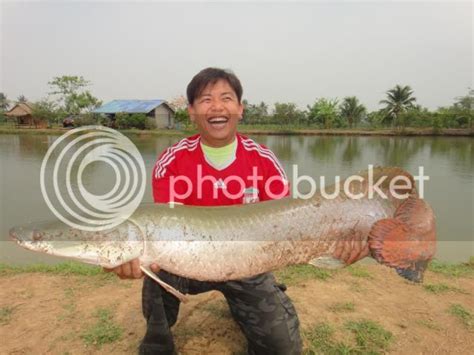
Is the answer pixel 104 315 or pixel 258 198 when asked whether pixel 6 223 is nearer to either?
pixel 104 315

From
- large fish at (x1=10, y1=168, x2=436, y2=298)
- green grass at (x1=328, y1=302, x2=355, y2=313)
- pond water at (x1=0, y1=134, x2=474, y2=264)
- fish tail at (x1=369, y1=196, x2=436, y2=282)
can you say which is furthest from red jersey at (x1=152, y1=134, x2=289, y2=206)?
pond water at (x1=0, y1=134, x2=474, y2=264)

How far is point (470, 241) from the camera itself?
6469mm

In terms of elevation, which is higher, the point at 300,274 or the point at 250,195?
the point at 250,195

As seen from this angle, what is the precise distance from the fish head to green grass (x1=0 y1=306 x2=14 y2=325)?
1.50 metres

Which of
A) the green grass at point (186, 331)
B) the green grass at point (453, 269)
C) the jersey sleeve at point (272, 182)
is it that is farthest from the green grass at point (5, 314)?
the green grass at point (453, 269)

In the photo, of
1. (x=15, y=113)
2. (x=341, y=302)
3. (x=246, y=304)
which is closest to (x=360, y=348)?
(x=341, y=302)

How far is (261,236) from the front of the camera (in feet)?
7.22

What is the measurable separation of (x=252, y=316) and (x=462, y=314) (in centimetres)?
192

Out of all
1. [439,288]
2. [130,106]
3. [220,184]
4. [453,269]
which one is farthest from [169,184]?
[130,106]

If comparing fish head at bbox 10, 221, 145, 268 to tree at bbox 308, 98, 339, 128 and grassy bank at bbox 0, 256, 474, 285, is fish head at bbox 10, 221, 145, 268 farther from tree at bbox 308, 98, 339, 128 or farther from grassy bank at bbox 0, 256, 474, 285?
tree at bbox 308, 98, 339, 128

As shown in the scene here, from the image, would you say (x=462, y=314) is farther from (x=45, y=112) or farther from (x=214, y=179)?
(x=45, y=112)

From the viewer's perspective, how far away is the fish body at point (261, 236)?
81.5 inches

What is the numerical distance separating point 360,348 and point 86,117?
132 ft

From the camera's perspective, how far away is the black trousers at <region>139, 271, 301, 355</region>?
250 centimetres
